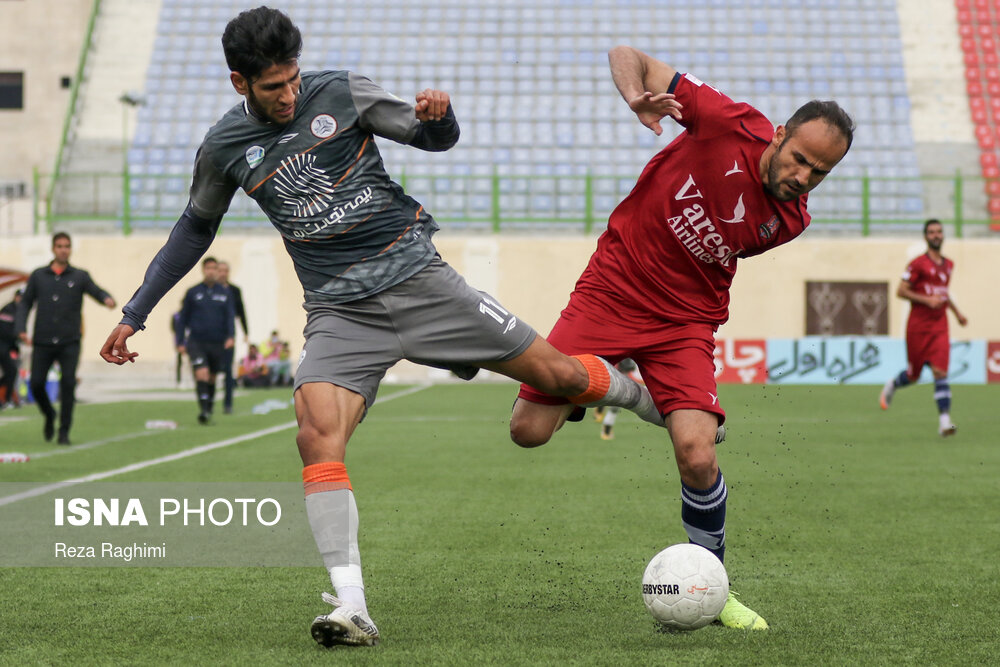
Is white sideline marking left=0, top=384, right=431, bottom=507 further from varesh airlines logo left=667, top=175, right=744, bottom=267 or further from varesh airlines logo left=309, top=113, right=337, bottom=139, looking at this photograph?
varesh airlines logo left=667, top=175, right=744, bottom=267

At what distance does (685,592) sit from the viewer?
4234 millimetres

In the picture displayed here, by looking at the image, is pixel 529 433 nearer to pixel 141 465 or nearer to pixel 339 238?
pixel 339 238

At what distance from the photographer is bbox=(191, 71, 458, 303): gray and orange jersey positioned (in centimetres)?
427

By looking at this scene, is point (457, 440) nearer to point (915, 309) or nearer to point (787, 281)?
point (915, 309)

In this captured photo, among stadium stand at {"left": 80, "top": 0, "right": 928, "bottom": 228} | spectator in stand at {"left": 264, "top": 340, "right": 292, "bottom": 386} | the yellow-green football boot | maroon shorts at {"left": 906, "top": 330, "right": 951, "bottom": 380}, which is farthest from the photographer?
stadium stand at {"left": 80, "top": 0, "right": 928, "bottom": 228}

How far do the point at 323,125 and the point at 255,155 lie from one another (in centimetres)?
25

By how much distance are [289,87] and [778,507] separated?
4486mm

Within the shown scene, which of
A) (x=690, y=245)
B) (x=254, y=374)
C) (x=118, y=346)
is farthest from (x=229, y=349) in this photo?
(x=690, y=245)

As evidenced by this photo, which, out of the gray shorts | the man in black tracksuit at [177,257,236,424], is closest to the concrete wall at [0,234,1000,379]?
the man in black tracksuit at [177,257,236,424]

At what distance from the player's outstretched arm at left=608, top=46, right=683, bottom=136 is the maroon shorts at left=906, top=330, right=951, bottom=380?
342 inches

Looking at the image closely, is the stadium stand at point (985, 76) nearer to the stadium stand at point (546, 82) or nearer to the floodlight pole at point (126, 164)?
the stadium stand at point (546, 82)

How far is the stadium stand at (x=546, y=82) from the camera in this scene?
27.5 meters

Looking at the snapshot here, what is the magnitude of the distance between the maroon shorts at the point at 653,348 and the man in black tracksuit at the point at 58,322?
25.6 ft

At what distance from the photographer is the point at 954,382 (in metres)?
24.5
